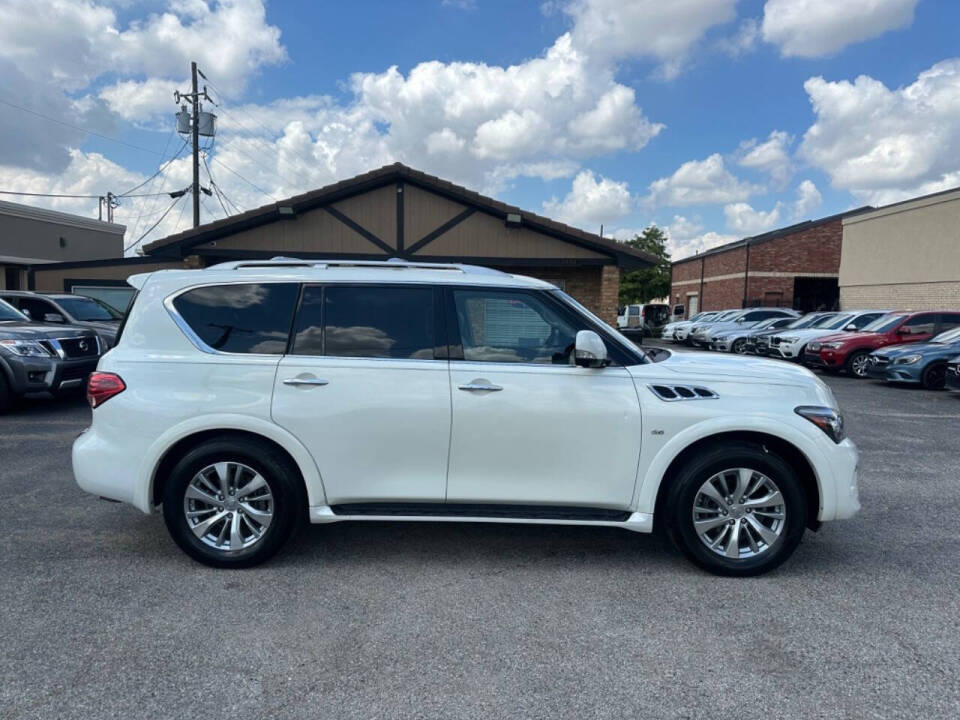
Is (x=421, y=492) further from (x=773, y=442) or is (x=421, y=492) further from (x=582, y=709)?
(x=773, y=442)

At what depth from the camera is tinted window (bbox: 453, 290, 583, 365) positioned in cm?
383

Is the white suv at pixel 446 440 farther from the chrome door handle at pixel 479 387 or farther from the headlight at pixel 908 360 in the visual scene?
the headlight at pixel 908 360

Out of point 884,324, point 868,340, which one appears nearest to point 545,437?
point 868,340

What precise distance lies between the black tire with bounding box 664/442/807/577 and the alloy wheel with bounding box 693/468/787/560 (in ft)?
0.08

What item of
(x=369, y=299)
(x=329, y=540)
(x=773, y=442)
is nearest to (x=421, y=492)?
(x=329, y=540)

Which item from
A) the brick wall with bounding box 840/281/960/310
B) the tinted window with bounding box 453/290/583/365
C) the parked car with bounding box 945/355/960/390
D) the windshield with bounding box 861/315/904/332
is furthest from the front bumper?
the brick wall with bounding box 840/281/960/310

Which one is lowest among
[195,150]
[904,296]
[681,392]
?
[681,392]

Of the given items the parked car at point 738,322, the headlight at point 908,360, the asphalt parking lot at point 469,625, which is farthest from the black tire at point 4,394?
the parked car at point 738,322

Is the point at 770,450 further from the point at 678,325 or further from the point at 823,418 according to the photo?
the point at 678,325

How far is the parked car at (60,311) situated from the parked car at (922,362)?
14279 millimetres

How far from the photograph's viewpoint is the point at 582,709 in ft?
8.29

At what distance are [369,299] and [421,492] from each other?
1.23 m

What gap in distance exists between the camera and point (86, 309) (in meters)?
11.7

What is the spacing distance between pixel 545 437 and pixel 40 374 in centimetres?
810
